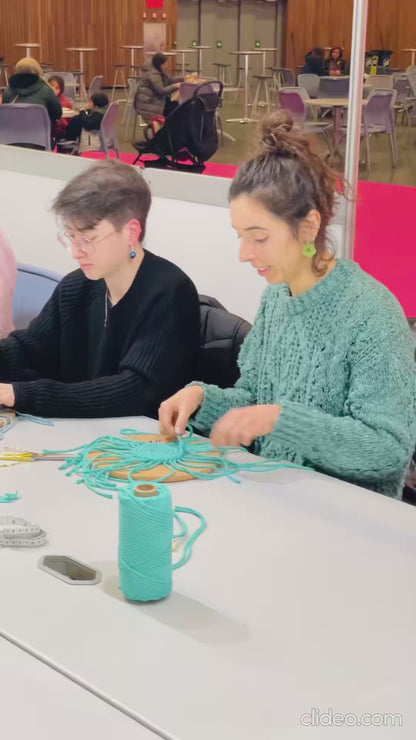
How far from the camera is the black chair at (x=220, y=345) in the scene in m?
2.28

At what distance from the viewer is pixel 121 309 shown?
7.38 ft

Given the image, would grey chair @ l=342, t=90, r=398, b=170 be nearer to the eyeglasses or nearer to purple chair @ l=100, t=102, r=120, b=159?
purple chair @ l=100, t=102, r=120, b=159

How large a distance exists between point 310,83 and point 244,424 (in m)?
11.6

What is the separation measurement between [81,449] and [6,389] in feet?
1.01

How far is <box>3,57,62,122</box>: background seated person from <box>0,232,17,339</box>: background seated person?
545 centimetres

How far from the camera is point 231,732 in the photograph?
3.39 feet

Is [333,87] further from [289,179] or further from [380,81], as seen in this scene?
[289,179]

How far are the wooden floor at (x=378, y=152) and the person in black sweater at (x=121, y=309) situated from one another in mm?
5694

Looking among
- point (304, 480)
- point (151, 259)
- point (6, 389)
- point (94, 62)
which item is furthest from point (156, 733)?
point (94, 62)

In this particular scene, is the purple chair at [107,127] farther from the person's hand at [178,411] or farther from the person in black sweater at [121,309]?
the person's hand at [178,411]

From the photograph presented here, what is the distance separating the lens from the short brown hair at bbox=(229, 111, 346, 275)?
177cm

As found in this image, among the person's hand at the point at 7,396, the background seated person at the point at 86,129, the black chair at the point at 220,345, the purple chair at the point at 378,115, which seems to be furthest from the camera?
the purple chair at the point at 378,115

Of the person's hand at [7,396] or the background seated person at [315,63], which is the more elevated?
the background seated person at [315,63]

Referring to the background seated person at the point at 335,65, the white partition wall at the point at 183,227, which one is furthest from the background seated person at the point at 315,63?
the white partition wall at the point at 183,227
